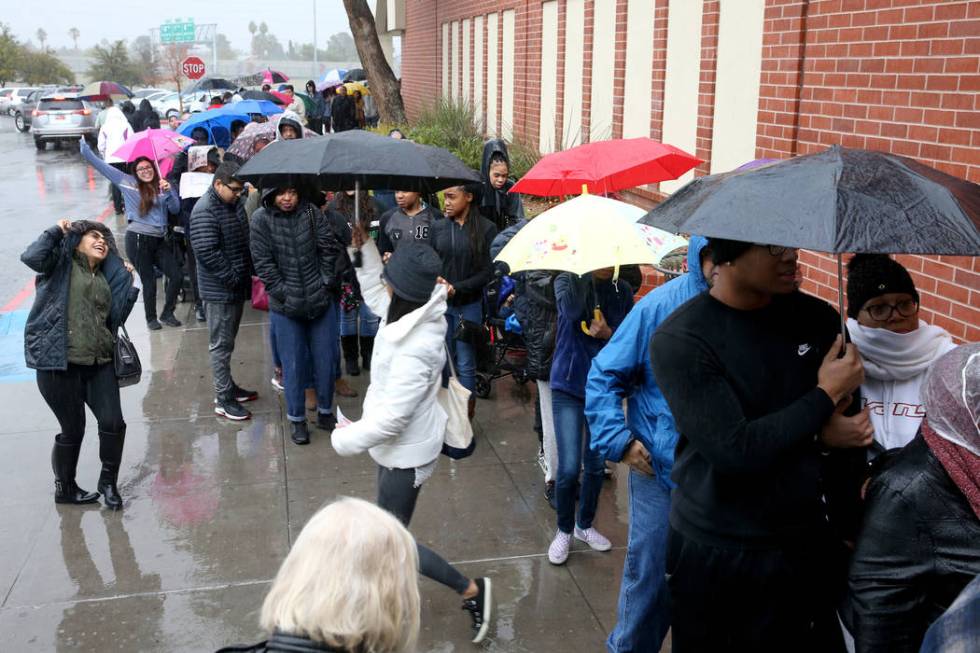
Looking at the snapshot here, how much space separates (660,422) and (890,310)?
881mm

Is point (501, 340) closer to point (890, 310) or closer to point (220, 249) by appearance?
point (220, 249)

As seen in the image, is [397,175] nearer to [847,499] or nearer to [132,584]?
[132,584]

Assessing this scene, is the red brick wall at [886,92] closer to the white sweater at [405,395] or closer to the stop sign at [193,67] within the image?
the white sweater at [405,395]

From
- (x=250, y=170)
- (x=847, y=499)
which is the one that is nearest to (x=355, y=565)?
(x=847, y=499)

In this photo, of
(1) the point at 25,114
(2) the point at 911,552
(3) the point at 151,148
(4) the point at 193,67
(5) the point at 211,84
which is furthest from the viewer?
(5) the point at 211,84

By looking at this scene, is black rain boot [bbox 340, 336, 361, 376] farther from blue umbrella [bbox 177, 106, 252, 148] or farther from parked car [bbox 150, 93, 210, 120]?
parked car [bbox 150, 93, 210, 120]

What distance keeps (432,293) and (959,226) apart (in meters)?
2.29

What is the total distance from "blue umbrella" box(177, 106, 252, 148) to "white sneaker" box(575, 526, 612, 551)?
11.5m

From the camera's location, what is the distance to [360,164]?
217 inches

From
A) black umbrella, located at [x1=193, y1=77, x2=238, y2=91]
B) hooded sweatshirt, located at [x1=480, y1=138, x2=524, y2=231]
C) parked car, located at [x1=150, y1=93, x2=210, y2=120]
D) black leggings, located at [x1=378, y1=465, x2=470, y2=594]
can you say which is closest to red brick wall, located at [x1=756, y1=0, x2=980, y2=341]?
hooded sweatshirt, located at [x1=480, y1=138, x2=524, y2=231]

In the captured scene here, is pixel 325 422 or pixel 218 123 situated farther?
pixel 218 123

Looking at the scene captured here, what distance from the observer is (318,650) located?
6.45 feet

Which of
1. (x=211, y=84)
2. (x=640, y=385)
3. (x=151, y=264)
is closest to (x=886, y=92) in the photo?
(x=640, y=385)

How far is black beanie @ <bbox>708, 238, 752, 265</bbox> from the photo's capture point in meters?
2.54
